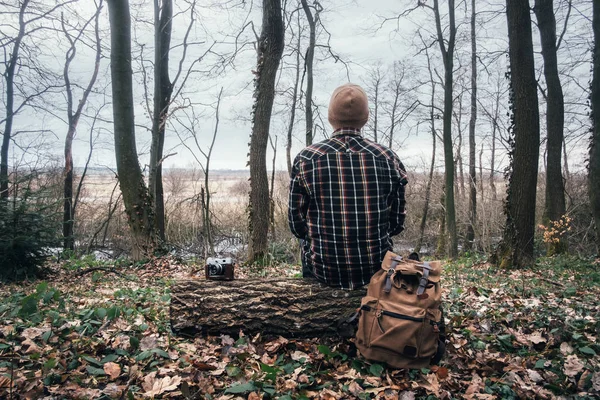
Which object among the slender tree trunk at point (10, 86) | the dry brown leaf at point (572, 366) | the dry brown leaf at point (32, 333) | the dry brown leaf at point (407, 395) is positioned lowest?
the dry brown leaf at point (407, 395)

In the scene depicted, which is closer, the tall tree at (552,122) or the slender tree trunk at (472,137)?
the tall tree at (552,122)

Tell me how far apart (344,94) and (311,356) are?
2.05 meters

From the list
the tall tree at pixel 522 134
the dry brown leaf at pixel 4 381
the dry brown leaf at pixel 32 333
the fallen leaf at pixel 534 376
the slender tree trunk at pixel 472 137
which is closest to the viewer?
the dry brown leaf at pixel 4 381

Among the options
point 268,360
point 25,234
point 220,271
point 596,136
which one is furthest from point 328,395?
point 596,136

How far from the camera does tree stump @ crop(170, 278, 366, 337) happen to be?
10.9ft

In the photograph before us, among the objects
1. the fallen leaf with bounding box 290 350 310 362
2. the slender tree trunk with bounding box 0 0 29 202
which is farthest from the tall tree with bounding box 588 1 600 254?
the slender tree trunk with bounding box 0 0 29 202

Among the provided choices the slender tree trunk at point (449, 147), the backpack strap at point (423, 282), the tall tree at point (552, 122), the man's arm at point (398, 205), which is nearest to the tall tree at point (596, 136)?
the tall tree at point (552, 122)

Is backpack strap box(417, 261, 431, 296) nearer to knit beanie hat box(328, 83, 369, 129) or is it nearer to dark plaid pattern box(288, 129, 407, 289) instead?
dark plaid pattern box(288, 129, 407, 289)

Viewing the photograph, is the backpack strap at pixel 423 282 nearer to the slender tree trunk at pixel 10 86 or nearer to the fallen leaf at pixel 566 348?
the fallen leaf at pixel 566 348

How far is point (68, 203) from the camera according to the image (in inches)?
511

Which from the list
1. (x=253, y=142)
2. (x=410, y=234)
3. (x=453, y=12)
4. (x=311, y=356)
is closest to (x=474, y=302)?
(x=311, y=356)

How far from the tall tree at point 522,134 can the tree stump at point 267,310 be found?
16.0ft

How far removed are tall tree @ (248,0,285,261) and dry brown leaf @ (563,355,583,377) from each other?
592cm

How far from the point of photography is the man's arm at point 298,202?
10.6 feet
